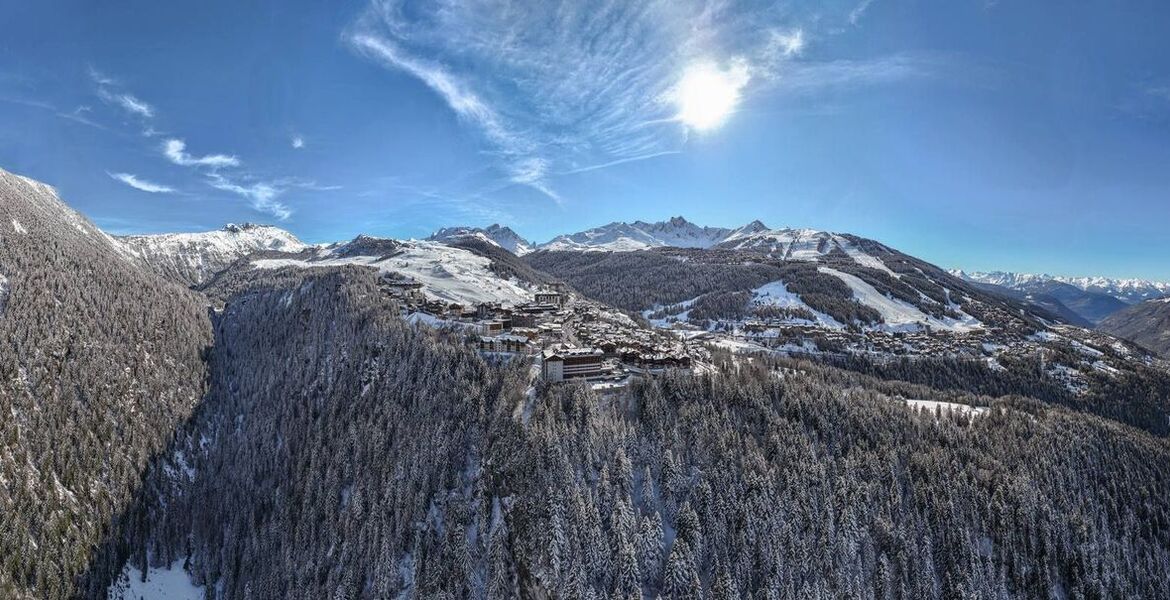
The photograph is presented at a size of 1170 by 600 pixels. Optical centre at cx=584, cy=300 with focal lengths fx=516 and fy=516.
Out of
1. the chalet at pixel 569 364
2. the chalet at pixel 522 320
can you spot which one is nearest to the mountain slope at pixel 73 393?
the chalet at pixel 522 320

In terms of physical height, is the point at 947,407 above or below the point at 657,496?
above

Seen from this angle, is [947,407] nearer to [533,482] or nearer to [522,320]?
[533,482]

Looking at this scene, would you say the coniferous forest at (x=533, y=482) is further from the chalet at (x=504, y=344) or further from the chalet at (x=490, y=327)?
the chalet at (x=490, y=327)

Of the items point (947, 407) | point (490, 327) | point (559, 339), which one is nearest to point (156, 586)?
point (490, 327)

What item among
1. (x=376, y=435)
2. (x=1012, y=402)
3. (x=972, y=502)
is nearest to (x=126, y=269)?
(x=376, y=435)

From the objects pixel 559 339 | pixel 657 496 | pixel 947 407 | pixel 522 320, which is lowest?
pixel 657 496

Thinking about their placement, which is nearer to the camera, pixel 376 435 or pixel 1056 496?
pixel 1056 496

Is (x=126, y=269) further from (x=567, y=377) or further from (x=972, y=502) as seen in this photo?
(x=972, y=502)
